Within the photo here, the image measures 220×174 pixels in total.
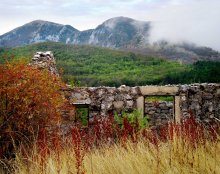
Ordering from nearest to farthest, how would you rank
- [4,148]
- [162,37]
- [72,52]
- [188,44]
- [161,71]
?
[4,148] → [161,71] → [72,52] → [188,44] → [162,37]

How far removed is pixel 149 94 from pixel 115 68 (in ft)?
169

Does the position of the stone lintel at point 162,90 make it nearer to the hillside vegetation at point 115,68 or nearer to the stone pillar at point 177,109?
the stone pillar at point 177,109

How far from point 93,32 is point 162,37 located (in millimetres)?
32086

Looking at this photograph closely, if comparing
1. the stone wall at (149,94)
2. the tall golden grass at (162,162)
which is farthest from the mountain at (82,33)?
the tall golden grass at (162,162)

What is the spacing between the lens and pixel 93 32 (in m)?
174

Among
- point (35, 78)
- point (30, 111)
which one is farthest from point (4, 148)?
point (35, 78)

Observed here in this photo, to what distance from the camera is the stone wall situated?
10.9 metres

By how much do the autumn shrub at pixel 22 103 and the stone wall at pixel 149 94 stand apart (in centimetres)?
324

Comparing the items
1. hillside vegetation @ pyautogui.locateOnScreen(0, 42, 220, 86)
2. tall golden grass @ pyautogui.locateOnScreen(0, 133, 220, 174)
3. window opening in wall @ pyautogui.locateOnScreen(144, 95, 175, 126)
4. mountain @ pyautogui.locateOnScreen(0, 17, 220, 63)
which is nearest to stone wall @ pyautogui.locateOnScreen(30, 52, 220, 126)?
window opening in wall @ pyautogui.locateOnScreen(144, 95, 175, 126)

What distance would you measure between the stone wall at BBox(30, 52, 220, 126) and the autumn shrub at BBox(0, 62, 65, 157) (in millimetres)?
3241

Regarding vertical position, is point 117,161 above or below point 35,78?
below

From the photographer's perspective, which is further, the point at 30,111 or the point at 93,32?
the point at 93,32

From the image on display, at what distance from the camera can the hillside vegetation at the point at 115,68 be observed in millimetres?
44922

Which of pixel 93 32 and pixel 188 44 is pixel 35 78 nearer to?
pixel 188 44
